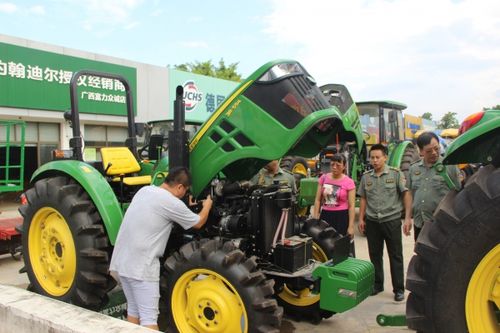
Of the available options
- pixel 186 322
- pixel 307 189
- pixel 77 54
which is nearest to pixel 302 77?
pixel 186 322

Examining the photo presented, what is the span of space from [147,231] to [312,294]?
1.81 meters

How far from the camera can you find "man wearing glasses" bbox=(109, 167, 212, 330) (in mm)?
3562

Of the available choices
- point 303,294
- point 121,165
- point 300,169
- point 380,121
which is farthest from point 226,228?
point 300,169

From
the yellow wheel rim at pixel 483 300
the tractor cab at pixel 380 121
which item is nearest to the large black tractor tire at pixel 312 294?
the yellow wheel rim at pixel 483 300

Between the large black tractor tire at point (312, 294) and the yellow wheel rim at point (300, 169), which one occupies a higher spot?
the yellow wheel rim at point (300, 169)

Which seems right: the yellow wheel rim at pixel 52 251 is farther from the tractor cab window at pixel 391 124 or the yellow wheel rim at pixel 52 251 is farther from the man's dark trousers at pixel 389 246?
the tractor cab window at pixel 391 124

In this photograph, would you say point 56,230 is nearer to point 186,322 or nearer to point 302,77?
point 186,322

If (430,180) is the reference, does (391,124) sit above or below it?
above

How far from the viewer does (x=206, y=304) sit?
3508 millimetres

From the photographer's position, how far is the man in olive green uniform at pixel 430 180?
4.53m

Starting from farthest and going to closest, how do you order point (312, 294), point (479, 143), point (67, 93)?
point (67, 93)
point (312, 294)
point (479, 143)

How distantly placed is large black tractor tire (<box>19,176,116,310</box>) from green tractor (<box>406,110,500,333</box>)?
271cm

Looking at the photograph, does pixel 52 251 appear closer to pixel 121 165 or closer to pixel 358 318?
pixel 121 165

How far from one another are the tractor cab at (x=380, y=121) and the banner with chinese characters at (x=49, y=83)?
→ 21.8ft
